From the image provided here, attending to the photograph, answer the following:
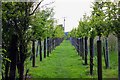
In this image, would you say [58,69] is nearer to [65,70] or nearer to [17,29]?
[65,70]

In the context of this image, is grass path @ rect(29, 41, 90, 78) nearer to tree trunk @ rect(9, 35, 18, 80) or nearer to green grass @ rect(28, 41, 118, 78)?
green grass @ rect(28, 41, 118, 78)

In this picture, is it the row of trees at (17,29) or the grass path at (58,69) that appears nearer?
the row of trees at (17,29)

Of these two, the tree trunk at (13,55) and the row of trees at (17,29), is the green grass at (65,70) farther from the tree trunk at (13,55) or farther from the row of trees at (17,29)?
the tree trunk at (13,55)

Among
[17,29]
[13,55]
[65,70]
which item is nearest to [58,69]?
[65,70]

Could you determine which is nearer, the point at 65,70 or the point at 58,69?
the point at 65,70

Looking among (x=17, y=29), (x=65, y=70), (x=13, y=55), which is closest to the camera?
(x=13, y=55)

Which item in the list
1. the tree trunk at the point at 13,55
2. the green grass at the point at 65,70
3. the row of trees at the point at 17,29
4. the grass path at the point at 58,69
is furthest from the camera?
the grass path at the point at 58,69

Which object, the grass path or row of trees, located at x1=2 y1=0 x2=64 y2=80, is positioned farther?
the grass path

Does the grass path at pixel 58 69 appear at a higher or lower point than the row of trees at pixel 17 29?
lower

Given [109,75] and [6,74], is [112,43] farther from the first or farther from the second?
[6,74]

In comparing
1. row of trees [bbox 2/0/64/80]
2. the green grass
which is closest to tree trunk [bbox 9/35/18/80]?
row of trees [bbox 2/0/64/80]

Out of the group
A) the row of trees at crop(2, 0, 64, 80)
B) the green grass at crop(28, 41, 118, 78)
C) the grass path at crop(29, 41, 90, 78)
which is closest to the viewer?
the row of trees at crop(2, 0, 64, 80)

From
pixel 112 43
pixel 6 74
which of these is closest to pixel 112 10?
pixel 6 74

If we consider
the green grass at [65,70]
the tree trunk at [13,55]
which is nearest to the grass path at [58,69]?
the green grass at [65,70]
